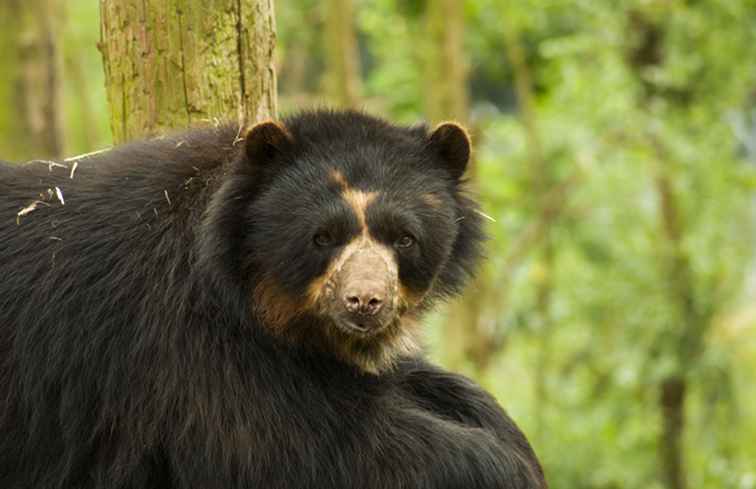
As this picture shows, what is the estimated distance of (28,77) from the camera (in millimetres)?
11344

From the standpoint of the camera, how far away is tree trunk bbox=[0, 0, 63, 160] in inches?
445

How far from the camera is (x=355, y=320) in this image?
4641 millimetres

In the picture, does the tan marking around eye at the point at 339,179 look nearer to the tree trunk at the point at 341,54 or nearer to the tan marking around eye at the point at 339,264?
the tan marking around eye at the point at 339,264

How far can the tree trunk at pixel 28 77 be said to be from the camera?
11.3 m

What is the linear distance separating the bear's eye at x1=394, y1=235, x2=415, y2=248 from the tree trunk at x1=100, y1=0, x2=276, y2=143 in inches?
41.1

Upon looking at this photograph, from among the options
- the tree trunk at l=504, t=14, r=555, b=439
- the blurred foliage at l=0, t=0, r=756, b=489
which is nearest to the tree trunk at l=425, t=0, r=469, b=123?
the blurred foliage at l=0, t=0, r=756, b=489

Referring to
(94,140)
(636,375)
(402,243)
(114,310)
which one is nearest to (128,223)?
(114,310)

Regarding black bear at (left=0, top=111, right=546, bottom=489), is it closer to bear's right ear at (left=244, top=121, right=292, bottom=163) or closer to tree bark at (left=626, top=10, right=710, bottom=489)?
bear's right ear at (left=244, top=121, right=292, bottom=163)

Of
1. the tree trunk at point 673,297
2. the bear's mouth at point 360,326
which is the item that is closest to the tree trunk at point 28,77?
the tree trunk at point 673,297

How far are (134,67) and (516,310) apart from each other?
12.8 m

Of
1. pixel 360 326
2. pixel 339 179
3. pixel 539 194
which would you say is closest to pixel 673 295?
pixel 539 194

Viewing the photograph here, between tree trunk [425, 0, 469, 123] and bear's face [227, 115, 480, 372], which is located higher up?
bear's face [227, 115, 480, 372]

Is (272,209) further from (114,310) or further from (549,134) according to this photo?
(549,134)

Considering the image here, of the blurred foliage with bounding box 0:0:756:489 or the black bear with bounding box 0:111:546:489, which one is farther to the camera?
the blurred foliage with bounding box 0:0:756:489
